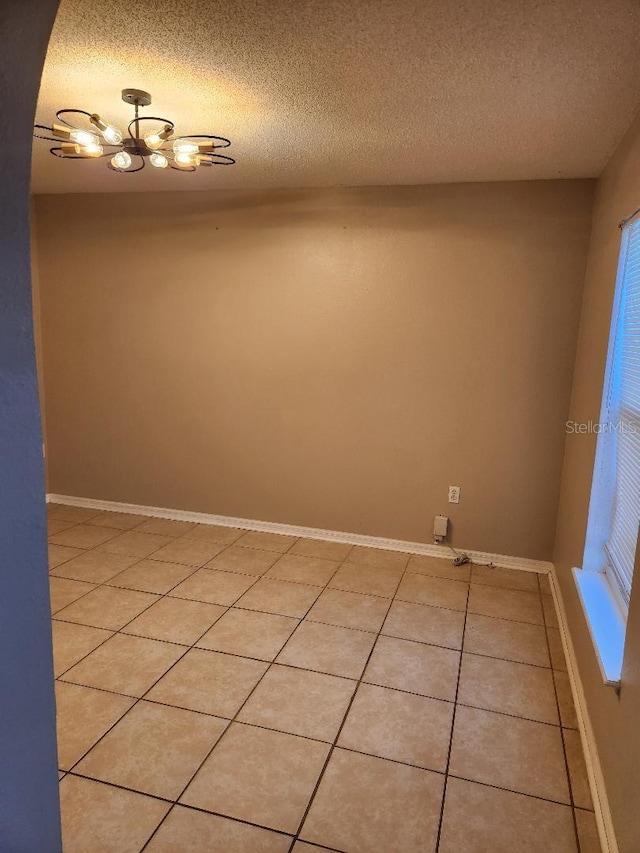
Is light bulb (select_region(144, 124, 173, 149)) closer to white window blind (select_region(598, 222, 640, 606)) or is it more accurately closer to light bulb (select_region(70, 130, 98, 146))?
light bulb (select_region(70, 130, 98, 146))

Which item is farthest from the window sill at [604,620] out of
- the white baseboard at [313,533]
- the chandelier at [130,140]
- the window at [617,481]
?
the chandelier at [130,140]

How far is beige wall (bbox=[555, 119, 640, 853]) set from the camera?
1.35m

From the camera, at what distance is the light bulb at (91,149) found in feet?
6.84

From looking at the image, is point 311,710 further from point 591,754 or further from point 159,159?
point 159,159

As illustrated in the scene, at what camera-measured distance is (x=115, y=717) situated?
6.32 ft

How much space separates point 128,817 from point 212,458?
2.44 m

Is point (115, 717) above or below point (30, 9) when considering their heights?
below

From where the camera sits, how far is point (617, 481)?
2.13 meters

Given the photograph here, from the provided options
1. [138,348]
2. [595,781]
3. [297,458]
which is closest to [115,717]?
[595,781]

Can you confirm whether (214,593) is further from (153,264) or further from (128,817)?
(153,264)

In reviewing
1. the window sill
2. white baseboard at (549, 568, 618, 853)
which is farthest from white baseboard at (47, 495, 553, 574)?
the window sill

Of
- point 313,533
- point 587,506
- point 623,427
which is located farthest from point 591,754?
point 313,533

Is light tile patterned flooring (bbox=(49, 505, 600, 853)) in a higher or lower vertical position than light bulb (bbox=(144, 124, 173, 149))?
lower

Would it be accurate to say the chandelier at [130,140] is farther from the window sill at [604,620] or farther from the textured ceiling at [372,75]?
the window sill at [604,620]
